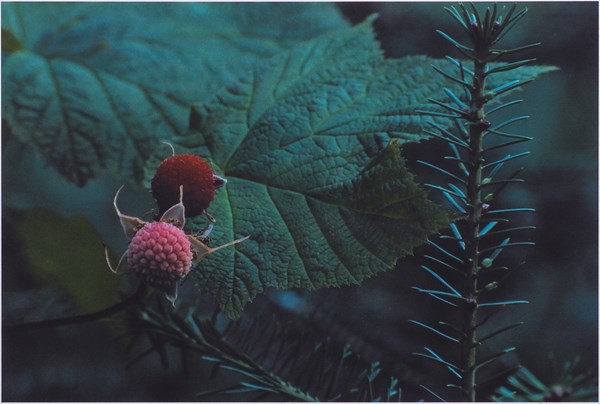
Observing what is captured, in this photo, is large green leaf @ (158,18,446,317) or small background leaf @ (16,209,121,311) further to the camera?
small background leaf @ (16,209,121,311)

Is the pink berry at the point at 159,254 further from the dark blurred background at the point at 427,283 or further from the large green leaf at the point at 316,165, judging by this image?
the dark blurred background at the point at 427,283

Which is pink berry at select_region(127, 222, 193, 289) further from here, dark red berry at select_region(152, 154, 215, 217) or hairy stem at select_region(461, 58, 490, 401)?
hairy stem at select_region(461, 58, 490, 401)

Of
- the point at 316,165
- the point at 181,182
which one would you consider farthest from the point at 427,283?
the point at 181,182

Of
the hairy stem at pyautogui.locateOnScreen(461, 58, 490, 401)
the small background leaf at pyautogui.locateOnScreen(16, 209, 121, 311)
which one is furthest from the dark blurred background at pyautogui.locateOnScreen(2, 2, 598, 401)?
the hairy stem at pyautogui.locateOnScreen(461, 58, 490, 401)

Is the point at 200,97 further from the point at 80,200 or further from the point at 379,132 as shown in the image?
Answer: the point at 379,132

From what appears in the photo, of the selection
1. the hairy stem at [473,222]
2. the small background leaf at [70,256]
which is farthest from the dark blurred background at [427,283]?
the hairy stem at [473,222]

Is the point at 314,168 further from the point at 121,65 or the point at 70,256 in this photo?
the point at 121,65
